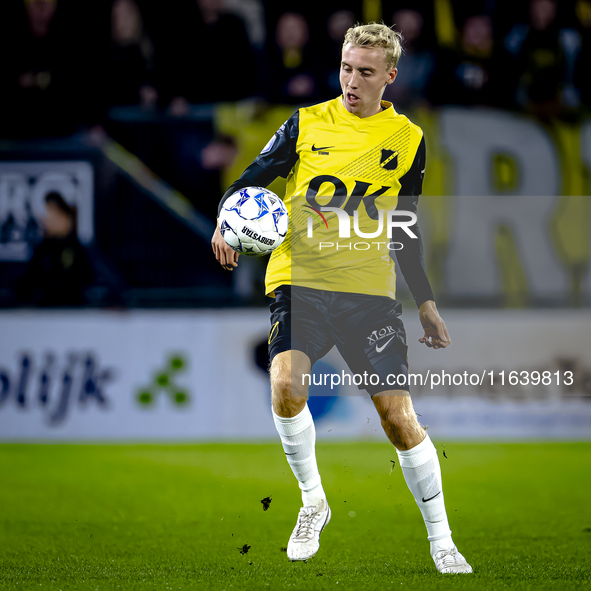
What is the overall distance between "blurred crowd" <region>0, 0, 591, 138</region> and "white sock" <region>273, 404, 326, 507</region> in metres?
4.60

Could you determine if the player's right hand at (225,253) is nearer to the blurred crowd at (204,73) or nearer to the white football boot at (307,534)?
the white football boot at (307,534)

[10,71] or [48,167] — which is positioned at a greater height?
[10,71]

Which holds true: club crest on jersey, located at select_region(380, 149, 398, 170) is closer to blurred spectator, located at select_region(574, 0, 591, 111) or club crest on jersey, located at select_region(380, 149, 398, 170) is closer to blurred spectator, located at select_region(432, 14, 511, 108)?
blurred spectator, located at select_region(432, 14, 511, 108)

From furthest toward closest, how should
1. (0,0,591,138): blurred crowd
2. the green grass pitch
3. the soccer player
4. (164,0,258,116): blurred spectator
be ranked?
(164,0,258,116): blurred spectator → (0,0,591,138): blurred crowd → the soccer player → the green grass pitch

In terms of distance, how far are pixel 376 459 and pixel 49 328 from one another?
322 centimetres

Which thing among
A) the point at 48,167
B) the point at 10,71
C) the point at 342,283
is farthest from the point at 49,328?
the point at 342,283

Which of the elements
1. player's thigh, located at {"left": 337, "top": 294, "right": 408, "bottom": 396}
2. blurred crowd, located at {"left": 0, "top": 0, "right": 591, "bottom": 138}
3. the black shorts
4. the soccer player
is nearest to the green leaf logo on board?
blurred crowd, located at {"left": 0, "top": 0, "right": 591, "bottom": 138}

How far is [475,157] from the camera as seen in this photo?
317 inches

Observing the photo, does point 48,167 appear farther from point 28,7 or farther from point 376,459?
point 376,459

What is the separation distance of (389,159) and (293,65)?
4432 millimetres

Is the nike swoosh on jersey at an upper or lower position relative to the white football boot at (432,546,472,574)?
upper

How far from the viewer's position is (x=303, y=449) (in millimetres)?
3809

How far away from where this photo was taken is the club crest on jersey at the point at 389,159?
3.93m

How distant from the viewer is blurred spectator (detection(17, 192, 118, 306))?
744 cm
